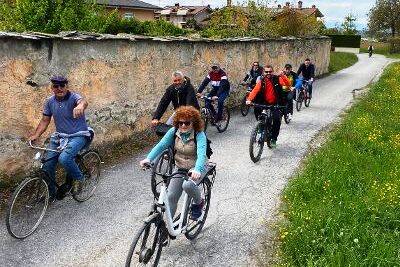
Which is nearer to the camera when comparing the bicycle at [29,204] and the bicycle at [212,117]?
the bicycle at [29,204]

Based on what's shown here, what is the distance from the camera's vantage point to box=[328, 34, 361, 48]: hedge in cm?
6253

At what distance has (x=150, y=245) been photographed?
4625 millimetres

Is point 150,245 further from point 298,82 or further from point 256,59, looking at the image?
point 256,59

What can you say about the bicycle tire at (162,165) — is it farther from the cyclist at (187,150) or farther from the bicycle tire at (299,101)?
the bicycle tire at (299,101)

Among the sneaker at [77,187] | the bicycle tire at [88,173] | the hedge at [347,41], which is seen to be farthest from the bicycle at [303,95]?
the hedge at [347,41]

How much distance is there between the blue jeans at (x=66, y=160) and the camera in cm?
597

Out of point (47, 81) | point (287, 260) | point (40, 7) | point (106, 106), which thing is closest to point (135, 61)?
point (106, 106)

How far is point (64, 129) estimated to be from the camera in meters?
6.25

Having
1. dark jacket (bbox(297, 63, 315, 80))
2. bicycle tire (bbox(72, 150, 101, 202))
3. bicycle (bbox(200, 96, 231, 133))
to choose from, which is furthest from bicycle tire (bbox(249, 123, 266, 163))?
dark jacket (bbox(297, 63, 315, 80))

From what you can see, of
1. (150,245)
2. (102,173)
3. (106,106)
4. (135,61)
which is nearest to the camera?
(150,245)

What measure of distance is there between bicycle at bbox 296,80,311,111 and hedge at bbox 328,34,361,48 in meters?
49.4

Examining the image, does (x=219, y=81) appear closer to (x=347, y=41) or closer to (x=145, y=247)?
(x=145, y=247)

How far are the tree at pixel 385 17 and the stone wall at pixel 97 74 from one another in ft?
240

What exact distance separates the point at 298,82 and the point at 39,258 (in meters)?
12.6
